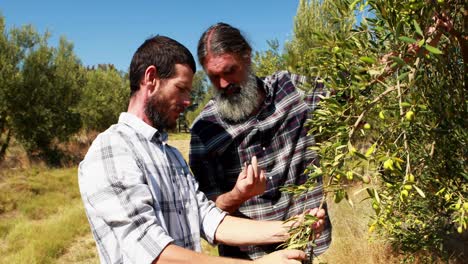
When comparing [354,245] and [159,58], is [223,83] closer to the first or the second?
[159,58]

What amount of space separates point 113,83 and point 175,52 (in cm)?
3442

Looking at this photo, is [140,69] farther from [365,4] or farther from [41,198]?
[41,198]

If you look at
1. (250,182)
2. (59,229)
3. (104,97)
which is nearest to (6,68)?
(59,229)

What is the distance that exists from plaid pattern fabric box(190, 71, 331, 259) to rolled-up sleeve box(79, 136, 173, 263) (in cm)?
117

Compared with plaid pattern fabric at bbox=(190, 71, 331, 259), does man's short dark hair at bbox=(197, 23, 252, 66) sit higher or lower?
higher

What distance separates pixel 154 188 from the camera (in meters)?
1.95

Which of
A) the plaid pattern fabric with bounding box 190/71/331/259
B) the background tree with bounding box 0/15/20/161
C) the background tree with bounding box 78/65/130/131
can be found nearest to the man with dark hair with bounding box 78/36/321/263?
the plaid pattern fabric with bounding box 190/71/331/259

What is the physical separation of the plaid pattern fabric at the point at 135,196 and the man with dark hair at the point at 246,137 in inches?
29.4

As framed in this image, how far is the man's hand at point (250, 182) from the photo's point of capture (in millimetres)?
2330

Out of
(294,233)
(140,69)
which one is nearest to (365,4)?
(294,233)

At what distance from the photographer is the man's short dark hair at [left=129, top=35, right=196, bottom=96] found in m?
2.20

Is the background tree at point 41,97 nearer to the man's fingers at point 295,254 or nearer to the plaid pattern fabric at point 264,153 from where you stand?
the plaid pattern fabric at point 264,153

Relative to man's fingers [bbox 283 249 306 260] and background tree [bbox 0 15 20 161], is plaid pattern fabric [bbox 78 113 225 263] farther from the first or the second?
background tree [bbox 0 15 20 161]

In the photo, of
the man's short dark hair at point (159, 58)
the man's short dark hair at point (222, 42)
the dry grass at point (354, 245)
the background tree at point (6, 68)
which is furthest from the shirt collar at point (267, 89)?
the background tree at point (6, 68)
